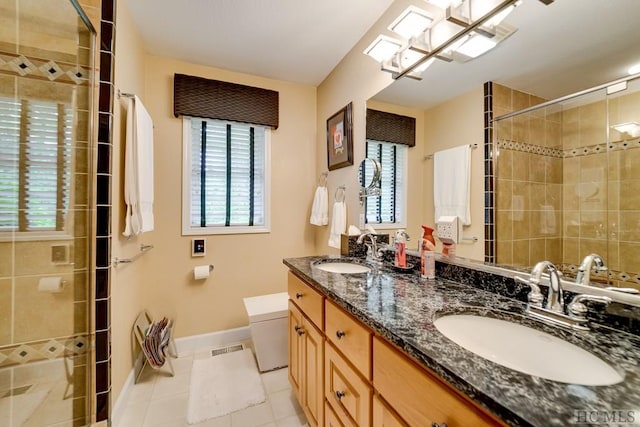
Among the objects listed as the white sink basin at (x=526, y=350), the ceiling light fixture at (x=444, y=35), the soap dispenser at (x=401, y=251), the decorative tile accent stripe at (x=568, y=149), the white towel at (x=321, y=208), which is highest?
the ceiling light fixture at (x=444, y=35)

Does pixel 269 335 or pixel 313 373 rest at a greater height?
pixel 313 373

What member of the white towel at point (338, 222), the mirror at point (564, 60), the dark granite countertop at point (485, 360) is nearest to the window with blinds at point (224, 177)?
the white towel at point (338, 222)

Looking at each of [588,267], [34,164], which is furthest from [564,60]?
[34,164]

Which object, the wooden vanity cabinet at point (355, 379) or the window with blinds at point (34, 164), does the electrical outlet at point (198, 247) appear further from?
the wooden vanity cabinet at point (355, 379)

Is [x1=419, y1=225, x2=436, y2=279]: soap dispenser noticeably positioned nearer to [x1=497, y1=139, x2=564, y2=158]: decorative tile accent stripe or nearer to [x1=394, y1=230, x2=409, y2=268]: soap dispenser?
[x1=394, y1=230, x2=409, y2=268]: soap dispenser

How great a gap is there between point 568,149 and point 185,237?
2.47 metres

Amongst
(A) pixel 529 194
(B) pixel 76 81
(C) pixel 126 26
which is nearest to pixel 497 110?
(A) pixel 529 194

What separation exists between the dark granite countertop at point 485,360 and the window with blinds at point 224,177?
1512mm

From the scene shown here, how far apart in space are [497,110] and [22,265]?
2185mm

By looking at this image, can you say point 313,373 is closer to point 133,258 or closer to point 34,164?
point 133,258

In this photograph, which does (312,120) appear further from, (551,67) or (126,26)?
(551,67)

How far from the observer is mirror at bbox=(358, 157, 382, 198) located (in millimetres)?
1730

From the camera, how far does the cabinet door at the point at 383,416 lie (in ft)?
2.28

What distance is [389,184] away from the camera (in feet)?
5.40
